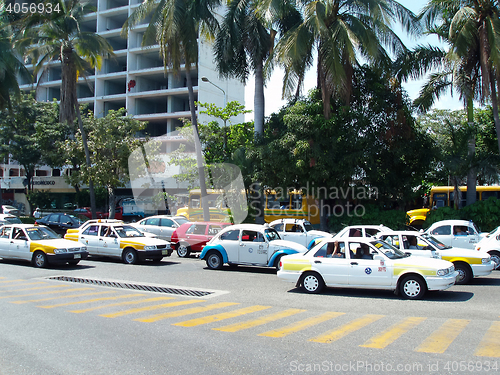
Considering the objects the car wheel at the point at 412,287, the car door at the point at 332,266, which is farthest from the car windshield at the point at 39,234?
the car wheel at the point at 412,287

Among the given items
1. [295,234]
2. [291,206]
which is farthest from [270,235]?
[291,206]

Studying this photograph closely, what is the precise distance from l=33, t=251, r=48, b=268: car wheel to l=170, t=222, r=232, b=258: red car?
201 inches

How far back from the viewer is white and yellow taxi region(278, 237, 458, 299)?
949 centimetres

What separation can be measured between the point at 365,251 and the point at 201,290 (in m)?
4.27

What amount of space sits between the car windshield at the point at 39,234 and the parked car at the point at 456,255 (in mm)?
11995

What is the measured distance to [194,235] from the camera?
17406 millimetres

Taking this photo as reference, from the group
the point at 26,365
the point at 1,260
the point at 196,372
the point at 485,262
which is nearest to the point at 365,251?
the point at 485,262

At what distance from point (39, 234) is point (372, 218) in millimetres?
15063

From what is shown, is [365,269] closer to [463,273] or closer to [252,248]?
[463,273]

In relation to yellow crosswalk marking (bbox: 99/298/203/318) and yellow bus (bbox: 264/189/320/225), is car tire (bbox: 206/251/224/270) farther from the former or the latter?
yellow bus (bbox: 264/189/320/225)

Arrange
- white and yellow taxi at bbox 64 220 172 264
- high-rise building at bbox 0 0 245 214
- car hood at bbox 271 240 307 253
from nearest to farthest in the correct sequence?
car hood at bbox 271 240 307 253
white and yellow taxi at bbox 64 220 172 264
high-rise building at bbox 0 0 245 214

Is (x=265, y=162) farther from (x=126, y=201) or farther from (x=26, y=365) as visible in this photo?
(x=126, y=201)

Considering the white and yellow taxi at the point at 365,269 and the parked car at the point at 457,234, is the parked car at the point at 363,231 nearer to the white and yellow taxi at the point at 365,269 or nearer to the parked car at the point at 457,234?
the parked car at the point at 457,234

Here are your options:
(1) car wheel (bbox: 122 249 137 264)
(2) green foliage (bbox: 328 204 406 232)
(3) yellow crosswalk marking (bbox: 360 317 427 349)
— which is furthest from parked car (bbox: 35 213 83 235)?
(3) yellow crosswalk marking (bbox: 360 317 427 349)
